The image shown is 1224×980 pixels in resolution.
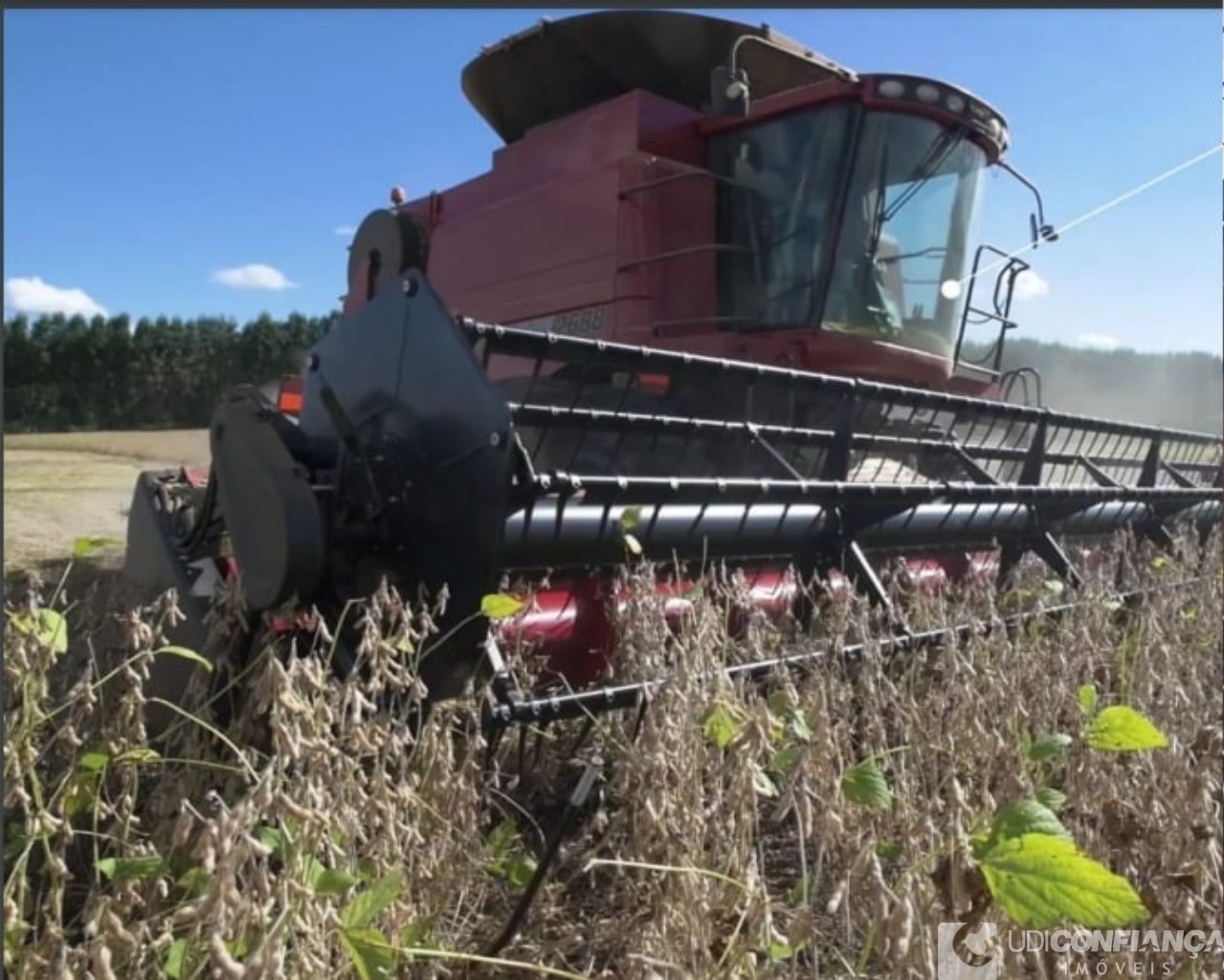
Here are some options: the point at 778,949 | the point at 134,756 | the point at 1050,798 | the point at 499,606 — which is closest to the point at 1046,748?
the point at 1050,798

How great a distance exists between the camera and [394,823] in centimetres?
131

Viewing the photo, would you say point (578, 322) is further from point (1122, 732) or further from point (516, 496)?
point (1122, 732)

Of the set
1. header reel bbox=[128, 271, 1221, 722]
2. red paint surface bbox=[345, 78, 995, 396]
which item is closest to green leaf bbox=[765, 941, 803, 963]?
header reel bbox=[128, 271, 1221, 722]

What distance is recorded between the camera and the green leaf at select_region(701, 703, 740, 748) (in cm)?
130

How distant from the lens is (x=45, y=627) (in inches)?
50.7

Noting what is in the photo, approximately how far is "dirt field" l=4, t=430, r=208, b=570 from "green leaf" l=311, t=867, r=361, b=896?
164 inches

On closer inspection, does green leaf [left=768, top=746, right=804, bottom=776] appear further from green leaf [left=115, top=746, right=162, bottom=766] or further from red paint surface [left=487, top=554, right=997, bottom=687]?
green leaf [left=115, top=746, right=162, bottom=766]

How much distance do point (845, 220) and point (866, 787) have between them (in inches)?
106

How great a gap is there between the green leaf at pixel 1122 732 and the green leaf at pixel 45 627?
1323 millimetres

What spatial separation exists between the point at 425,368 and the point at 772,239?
2121 millimetres

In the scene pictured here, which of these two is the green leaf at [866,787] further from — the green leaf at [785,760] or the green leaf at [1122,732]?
the green leaf at [1122,732]

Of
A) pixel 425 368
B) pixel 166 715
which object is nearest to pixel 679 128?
pixel 425 368

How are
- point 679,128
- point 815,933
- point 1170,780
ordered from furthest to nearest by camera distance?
point 679,128 → point 1170,780 → point 815,933

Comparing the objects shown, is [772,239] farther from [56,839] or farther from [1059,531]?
[56,839]
